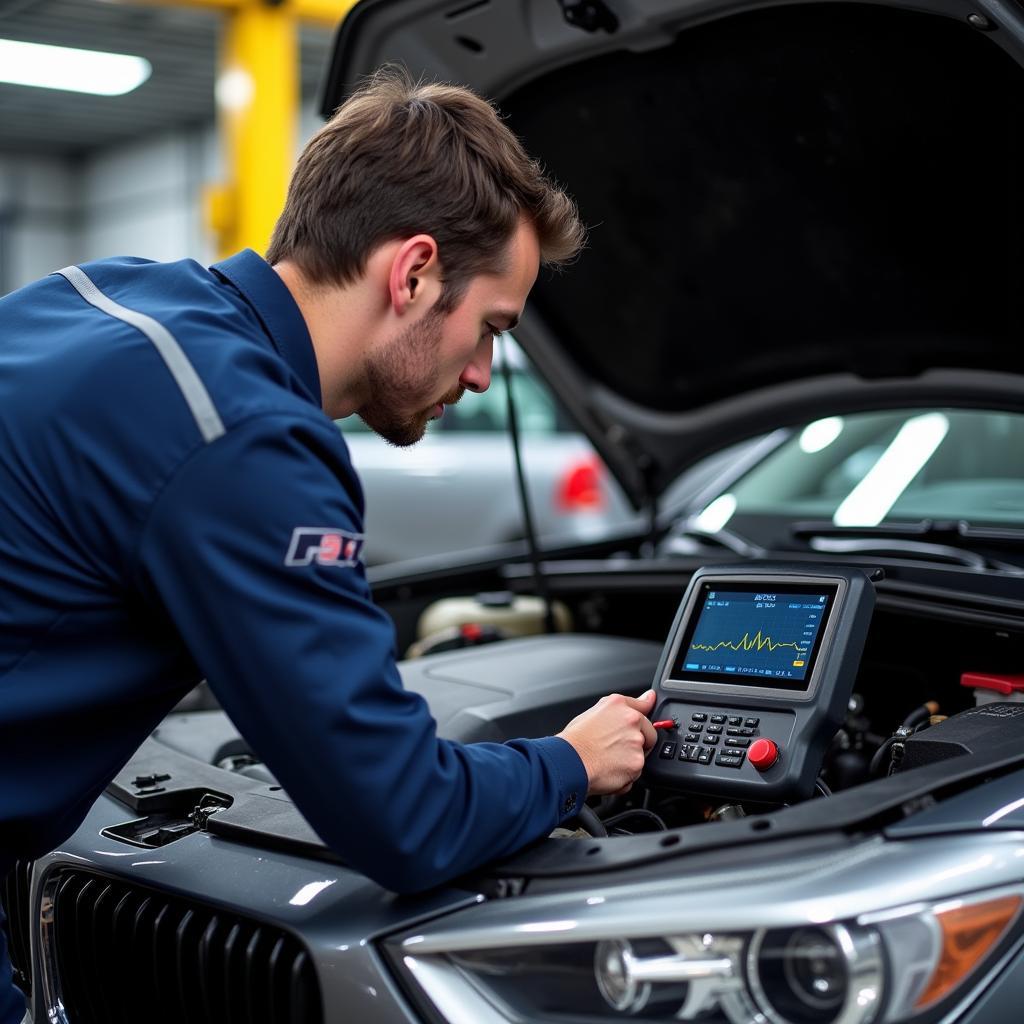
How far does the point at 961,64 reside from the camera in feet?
6.11

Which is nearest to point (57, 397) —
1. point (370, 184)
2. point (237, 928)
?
point (370, 184)

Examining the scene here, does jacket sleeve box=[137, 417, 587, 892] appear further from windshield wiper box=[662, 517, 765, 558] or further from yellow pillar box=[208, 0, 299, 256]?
yellow pillar box=[208, 0, 299, 256]

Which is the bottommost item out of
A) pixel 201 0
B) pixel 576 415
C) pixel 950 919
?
pixel 950 919

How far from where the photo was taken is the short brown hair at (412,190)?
1387mm

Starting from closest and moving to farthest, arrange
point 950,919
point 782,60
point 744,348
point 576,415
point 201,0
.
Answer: point 950,919, point 782,60, point 744,348, point 576,415, point 201,0

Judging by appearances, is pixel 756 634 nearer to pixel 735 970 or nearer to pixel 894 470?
pixel 735 970

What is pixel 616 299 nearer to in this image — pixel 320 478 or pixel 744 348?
pixel 744 348

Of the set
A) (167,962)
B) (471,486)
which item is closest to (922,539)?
(167,962)

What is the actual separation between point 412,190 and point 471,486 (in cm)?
552

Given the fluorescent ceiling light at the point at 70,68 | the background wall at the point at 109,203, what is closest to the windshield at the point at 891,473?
the fluorescent ceiling light at the point at 70,68

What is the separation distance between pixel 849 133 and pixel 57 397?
1.40 m

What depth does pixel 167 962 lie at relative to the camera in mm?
1416

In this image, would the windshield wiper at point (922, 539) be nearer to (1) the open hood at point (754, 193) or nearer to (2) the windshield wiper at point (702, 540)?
(2) the windshield wiper at point (702, 540)

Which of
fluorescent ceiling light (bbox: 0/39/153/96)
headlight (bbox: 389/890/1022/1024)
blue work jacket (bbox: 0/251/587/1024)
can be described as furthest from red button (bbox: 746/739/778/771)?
fluorescent ceiling light (bbox: 0/39/153/96)
